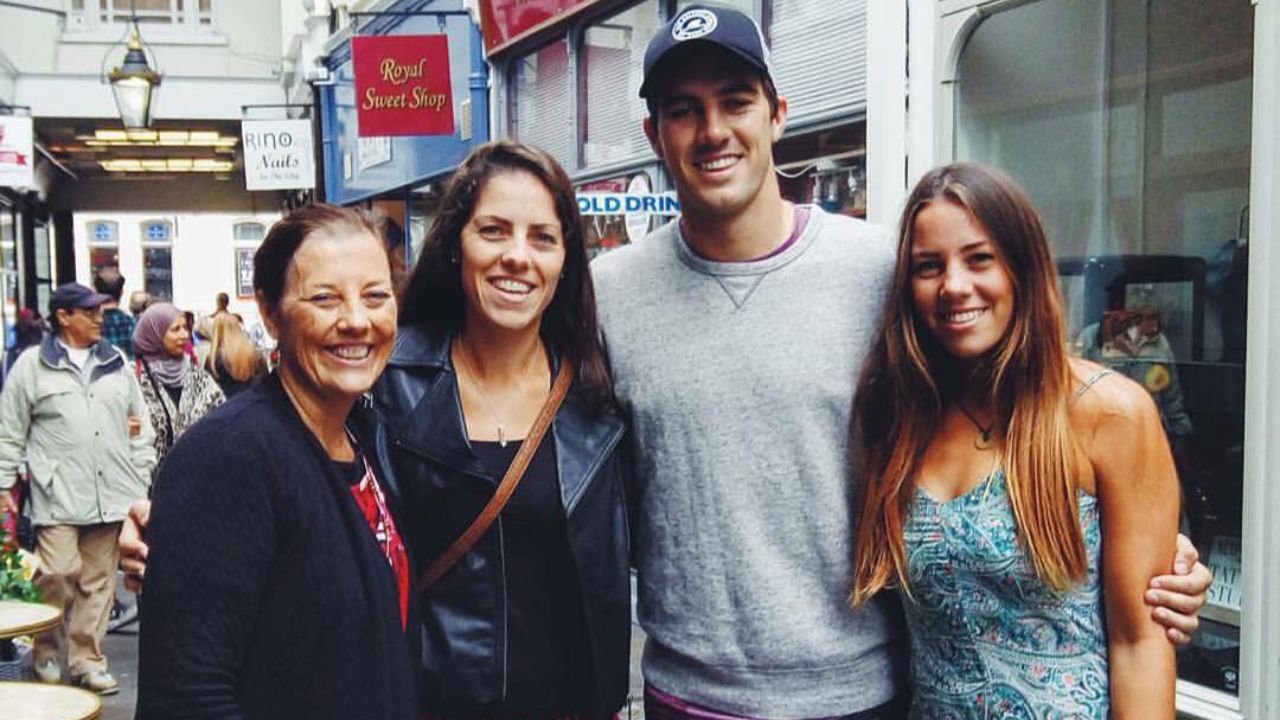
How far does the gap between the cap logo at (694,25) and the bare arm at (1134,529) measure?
3.36 feet

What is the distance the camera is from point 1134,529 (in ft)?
6.46

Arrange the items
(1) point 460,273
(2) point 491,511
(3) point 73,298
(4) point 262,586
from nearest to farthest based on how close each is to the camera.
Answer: (4) point 262,586, (2) point 491,511, (1) point 460,273, (3) point 73,298

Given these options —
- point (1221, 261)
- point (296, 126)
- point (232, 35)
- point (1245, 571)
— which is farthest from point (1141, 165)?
A: point (232, 35)

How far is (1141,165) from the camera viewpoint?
146 inches

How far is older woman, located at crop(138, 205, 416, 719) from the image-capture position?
163cm

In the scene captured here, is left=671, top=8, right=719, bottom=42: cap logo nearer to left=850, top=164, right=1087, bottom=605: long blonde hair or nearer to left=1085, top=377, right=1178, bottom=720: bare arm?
left=850, top=164, right=1087, bottom=605: long blonde hair

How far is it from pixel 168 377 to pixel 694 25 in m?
6.23

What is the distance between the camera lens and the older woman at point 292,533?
1628 millimetres

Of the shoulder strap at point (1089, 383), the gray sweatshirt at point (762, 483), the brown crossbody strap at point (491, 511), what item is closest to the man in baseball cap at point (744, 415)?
the gray sweatshirt at point (762, 483)

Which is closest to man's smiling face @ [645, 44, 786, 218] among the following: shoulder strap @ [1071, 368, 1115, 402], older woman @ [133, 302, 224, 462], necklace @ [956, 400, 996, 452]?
necklace @ [956, 400, 996, 452]

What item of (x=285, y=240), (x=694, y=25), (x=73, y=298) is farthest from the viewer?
(x=73, y=298)

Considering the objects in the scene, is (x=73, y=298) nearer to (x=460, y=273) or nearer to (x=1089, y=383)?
(x=460, y=273)

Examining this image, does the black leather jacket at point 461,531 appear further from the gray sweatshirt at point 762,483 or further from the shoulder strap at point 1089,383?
the shoulder strap at point 1089,383

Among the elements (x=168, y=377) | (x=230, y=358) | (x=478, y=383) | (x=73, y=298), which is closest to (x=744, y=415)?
(x=478, y=383)
